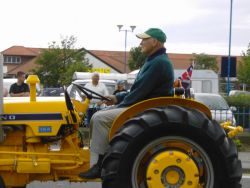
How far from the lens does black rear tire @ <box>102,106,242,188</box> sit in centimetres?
537

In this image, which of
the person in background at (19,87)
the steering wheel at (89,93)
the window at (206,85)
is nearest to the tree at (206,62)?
the window at (206,85)

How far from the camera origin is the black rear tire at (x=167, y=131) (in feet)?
17.6

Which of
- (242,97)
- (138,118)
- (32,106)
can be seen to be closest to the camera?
(138,118)

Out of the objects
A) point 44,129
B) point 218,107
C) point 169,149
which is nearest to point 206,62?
point 218,107

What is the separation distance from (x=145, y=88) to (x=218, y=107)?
12.5 metres

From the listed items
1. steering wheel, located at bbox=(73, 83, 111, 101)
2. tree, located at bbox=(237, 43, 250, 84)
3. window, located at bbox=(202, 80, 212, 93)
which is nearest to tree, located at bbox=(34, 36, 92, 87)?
tree, located at bbox=(237, 43, 250, 84)

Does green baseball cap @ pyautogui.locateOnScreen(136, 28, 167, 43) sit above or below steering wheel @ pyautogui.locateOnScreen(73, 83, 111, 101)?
above

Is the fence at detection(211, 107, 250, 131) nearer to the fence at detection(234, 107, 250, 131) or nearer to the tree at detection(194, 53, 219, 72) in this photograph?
the fence at detection(234, 107, 250, 131)

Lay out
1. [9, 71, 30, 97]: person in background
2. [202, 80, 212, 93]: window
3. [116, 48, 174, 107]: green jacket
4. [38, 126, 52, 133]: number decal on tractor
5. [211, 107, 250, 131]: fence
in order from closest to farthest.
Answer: [116, 48, 174, 107]: green jacket → [38, 126, 52, 133]: number decal on tractor → [9, 71, 30, 97]: person in background → [211, 107, 250, 131]: fence → [202, 80, 212, 93]: window

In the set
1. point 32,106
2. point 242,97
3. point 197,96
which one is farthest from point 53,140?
point 242,97

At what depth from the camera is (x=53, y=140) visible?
634 cm

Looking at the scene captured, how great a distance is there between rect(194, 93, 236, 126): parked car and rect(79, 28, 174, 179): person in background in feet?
34.2

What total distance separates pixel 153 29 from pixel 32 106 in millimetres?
1458

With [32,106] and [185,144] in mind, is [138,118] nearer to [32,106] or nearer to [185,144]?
[185,144]
